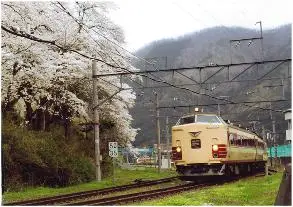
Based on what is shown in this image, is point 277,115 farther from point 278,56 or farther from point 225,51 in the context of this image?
point 225,51

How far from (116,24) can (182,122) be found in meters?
16.8

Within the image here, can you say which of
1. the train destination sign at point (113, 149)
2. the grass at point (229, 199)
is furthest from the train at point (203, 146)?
A: the grass at point (229, 199)

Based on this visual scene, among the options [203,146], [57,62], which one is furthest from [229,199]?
[57,62]

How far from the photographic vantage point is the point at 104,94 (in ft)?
113

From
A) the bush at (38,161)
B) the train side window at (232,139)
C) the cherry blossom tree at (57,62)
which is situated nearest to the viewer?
the bush at (38,161)

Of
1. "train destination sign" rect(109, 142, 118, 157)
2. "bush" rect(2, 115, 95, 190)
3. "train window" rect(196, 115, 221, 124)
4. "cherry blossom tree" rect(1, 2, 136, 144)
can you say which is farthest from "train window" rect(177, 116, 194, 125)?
"bush" rect(2, 115, 95, 190)

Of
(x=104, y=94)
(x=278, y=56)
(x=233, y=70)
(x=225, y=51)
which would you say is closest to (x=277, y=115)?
(x=278, y=56)

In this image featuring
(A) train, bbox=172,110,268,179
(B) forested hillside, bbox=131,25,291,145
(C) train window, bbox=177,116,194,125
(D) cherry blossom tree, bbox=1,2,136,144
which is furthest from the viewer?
(B) forested hillside, bbox=131,25,291,145

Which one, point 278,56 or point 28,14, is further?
point 278,56

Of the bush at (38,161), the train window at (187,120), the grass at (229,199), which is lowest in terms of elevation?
the grass at (229,199)

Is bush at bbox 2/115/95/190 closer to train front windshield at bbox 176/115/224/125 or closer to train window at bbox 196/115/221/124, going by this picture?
train front windshield at bbox 176/115/224/125

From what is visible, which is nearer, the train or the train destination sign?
the train

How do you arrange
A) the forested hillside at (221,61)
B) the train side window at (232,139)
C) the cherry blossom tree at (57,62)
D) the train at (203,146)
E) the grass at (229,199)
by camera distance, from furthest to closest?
the forested hillside at (221,61) < the cherry blossom tree at (57,62) < the train side window at (232,139) < the train at (203,146) < the grass at (229,199)

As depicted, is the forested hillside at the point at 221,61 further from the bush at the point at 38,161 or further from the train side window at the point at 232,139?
the train side window at the point at 232,139
